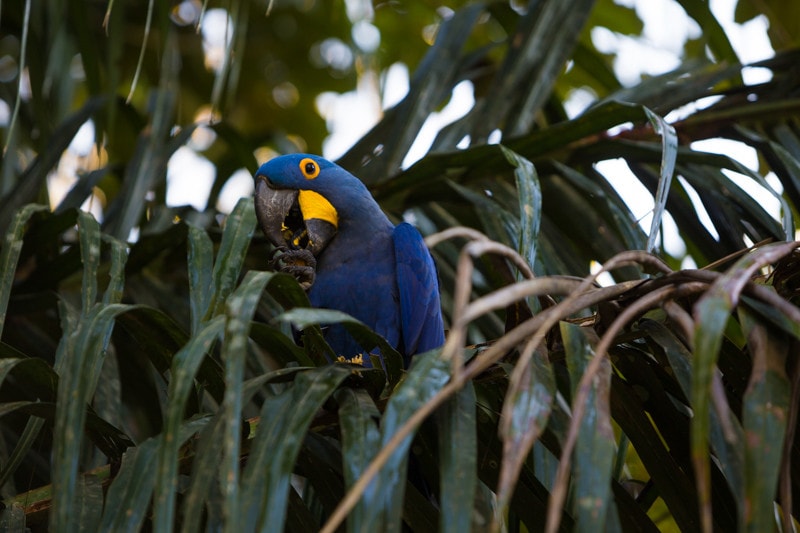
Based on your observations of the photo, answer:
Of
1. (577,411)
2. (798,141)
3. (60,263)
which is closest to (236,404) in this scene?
(577,411)

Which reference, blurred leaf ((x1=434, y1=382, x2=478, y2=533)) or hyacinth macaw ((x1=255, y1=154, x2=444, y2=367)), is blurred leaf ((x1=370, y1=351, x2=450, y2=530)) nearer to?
blurred leaf ((x1=434, y1=382, x2=478, y2=533))

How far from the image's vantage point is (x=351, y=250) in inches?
74.6

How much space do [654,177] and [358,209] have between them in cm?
60

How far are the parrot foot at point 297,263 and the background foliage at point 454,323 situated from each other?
0.07 meters

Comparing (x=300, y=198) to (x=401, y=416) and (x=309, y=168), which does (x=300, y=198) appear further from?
(x=401, y=416)

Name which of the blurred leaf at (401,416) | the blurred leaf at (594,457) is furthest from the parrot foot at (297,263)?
the blurred leaf at (594,457)

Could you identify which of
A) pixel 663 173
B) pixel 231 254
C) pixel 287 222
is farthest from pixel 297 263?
pixel 663 173

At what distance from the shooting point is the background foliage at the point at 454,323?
30.5 inches

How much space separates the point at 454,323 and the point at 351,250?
1228mm

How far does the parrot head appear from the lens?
1.83 metres

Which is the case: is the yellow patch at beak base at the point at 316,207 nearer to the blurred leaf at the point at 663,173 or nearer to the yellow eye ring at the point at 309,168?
the yellow eye ring at the point at 309,168

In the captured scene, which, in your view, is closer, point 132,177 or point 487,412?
point 487,412

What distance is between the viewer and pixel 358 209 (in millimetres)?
1905

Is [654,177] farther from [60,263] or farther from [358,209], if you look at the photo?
[60,263]
